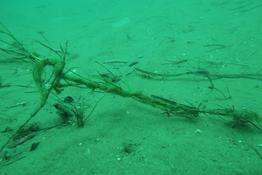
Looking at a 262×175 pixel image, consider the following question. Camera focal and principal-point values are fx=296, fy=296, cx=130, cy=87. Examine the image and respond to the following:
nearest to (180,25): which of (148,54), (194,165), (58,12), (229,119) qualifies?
(148,54)

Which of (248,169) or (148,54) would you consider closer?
(248,169)

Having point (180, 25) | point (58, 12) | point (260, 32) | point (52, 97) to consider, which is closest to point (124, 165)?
point (52, 97)

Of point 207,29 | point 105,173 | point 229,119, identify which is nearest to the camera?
point 105,173

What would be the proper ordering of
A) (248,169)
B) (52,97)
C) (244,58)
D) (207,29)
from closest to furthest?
(248,169)
(52,97)
(244,58)
(207,29)

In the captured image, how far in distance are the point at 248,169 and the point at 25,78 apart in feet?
11.3

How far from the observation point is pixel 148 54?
→ 14.5 ft

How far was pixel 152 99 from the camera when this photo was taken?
105 inches

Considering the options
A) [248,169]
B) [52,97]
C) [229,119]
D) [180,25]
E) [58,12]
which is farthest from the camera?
[58,12]

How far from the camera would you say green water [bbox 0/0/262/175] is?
86.7 inches

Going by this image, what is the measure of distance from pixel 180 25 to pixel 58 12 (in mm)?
4881

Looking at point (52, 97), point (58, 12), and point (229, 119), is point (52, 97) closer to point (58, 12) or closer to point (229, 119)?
point (229, 119)

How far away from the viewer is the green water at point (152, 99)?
86.7 inches

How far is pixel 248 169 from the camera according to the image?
197 centimetres

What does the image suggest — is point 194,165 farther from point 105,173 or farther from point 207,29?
point 207,29
